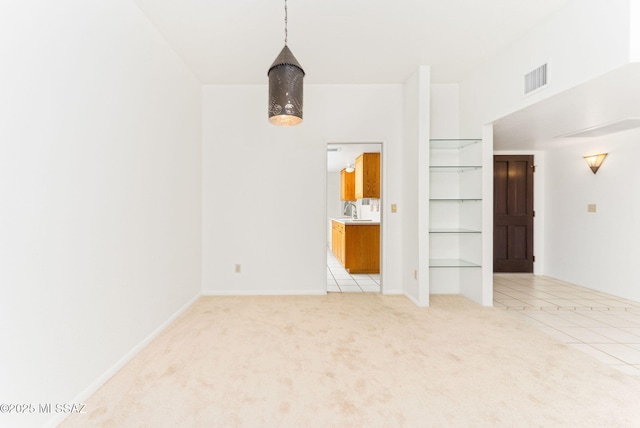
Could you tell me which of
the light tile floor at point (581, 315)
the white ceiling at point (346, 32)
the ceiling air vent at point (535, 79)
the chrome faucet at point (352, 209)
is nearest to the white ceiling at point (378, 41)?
the white ceiling at point (346, 32)

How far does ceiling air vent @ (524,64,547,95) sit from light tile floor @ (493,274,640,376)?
2.40 m

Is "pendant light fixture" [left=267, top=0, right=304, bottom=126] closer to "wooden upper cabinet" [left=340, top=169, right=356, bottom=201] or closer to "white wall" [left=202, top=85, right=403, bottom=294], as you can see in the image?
"white wall" [left=202, top=85, right=403, bottom=294]

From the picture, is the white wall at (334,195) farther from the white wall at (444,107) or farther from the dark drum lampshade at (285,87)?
the dark drum lampshade at (285,87)

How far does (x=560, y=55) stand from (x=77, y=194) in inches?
153

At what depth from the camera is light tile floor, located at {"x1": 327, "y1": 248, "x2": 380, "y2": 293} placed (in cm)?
438

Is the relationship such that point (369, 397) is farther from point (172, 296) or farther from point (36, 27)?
point (36, 27)

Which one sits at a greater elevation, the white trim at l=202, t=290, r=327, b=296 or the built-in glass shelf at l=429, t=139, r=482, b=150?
the built-in glass shelf at l=429, t=139, r=482, b=150

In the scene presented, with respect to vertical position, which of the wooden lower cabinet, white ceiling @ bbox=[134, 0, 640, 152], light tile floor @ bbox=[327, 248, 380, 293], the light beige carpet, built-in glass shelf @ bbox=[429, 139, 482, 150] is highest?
white ceiling @ bbox=[134, 0, 640, 152]

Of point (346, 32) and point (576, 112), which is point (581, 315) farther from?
point (346, 32)

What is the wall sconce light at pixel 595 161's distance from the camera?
167 inches

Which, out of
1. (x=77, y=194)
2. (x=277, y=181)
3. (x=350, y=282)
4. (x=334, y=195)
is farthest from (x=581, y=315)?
(x=334, y=195)

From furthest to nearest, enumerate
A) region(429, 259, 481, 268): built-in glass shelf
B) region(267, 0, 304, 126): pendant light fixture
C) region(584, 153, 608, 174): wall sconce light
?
region(584, 153, 608, 174): wall sconce light
region(429, 259, 481, 268): built-in glass shelf
region(267, 0, 304, 126): pendant light fixture

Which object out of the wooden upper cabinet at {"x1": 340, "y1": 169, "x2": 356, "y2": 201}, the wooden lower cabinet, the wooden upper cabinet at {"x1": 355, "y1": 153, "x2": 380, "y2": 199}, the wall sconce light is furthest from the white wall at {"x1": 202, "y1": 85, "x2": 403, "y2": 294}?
the wooden upper cabinet at {"x1": 340, "y1": 169, "x2": 356, "y2": 201}

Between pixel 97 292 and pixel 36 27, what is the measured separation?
1.58m
